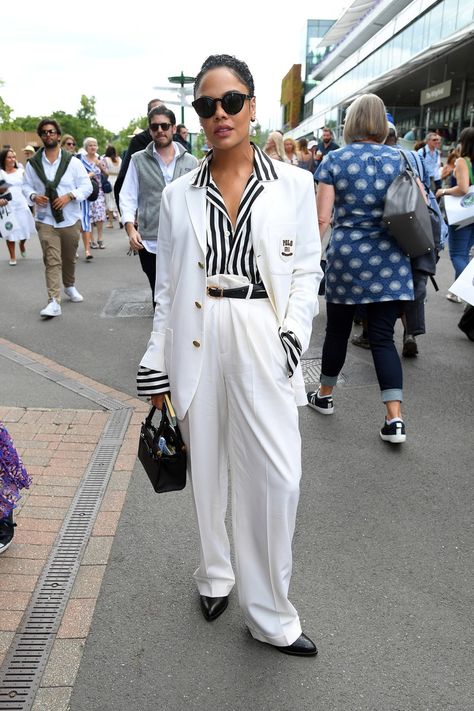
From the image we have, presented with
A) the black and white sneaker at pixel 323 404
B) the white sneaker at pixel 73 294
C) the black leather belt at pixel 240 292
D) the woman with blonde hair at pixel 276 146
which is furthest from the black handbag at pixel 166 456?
the woman with blonde hair at pixel 276 146

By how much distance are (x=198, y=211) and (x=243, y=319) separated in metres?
0.40

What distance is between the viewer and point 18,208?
1168cm

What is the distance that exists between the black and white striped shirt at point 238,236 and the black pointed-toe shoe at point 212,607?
1.05 m

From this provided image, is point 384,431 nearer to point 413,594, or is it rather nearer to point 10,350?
point 413,594

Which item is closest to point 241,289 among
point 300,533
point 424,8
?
point 300,533

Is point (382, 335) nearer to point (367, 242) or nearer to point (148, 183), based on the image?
point (367, 242)

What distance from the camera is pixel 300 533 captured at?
322 centimetres

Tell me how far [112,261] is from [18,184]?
219cm

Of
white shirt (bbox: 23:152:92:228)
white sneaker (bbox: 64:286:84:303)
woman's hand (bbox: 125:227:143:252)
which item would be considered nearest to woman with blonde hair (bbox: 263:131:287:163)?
white shirt (bbox: 23:152:92:228)

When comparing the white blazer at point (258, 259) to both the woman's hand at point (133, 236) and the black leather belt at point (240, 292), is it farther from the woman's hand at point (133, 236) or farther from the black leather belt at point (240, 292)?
the woman's hand at point (133, 236)

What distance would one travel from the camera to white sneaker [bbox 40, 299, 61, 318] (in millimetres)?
7458

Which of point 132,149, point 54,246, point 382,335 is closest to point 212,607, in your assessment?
point 382,335

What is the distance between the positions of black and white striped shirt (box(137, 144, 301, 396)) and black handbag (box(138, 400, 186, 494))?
52 cm

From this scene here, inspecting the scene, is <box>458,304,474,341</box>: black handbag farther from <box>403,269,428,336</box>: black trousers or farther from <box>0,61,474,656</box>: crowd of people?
<box>0,61,474,656</box>: crowd of people
